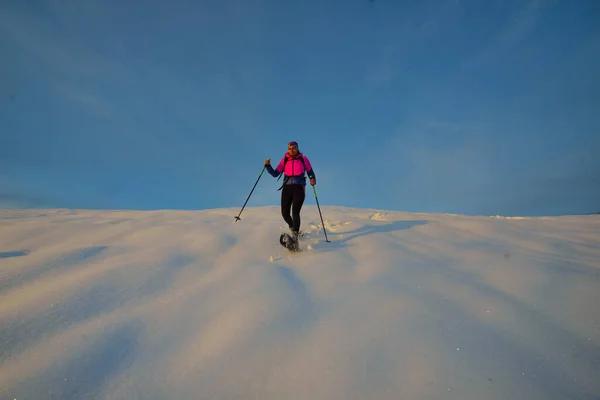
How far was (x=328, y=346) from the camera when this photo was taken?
7.73 ft

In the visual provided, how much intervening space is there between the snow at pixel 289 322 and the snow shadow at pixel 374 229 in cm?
113

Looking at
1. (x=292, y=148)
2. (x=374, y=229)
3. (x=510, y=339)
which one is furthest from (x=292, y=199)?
(x=510, y=339)

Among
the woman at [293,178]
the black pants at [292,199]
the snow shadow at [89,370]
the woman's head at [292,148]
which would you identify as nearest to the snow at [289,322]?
the snow shadow at [89,370]

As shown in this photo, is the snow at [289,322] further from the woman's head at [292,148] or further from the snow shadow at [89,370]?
the woman's head at [292,148]

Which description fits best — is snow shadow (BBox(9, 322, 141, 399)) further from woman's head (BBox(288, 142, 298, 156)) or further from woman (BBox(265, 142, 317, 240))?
woman's head (BBox(288, 142, 298, 156))

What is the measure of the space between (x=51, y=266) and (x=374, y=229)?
5612mm

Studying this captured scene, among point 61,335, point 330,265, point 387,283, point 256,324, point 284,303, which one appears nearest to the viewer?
point 61,335

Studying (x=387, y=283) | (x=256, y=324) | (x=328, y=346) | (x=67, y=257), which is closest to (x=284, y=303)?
(x=256, y=324)

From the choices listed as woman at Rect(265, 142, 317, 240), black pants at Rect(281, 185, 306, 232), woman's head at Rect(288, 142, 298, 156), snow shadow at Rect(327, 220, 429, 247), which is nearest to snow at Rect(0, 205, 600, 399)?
snow shadow at Rect(327, 220, 429, 247)

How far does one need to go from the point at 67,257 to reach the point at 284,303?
9.54 feet

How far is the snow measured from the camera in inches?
78.2

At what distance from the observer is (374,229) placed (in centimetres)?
666

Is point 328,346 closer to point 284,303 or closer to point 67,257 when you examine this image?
point 284,303

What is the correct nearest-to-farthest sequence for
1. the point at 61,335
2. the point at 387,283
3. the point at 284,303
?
the point at 61,335 < the point at 284,303 < the point at 387,283
